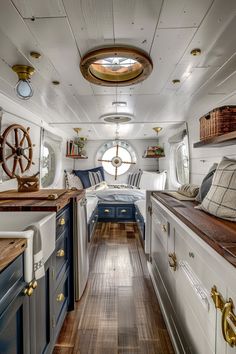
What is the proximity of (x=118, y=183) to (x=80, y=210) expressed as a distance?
3726 millimetres

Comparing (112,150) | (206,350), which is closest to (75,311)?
(206,350)

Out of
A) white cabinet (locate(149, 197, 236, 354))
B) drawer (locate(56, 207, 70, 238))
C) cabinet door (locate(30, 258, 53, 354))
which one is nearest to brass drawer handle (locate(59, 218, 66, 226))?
drawer (locate(56, 207, 70, 238))

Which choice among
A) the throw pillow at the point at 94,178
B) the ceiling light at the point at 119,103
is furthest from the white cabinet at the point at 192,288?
the throw pillow at the point at 94,178

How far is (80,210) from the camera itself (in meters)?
1.93

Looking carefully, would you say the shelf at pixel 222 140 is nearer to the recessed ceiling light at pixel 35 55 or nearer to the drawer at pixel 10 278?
the recessed ceiling light at pixel 35 55

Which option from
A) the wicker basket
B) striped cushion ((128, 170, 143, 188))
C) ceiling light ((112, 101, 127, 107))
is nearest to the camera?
the wicker basket

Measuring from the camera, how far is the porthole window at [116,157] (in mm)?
5579

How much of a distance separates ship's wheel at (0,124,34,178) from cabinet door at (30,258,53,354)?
4.62 feet

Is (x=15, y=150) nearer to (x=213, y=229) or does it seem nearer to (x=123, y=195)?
(x=213, y=229)

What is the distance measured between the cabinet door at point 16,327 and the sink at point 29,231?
0.10 m

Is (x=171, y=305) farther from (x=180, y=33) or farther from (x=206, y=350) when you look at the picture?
(x=180, y=33)

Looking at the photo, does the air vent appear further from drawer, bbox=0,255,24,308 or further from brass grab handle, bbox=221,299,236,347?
brass grab handle, bbox=221,299,236,347

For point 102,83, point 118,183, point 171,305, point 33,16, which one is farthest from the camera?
point 118,183

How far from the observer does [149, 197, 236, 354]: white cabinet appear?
2.61ft
